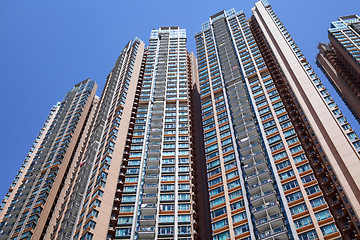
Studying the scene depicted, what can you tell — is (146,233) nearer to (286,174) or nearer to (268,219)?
(268,219)

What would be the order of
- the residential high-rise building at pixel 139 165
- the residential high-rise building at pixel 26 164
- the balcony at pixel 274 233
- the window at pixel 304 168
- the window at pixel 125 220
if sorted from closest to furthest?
1. the balcony at pixel 274 233
2. the window at pixel 304 168
3. the residential high-rise building at pixel 139 165
4. the window at pixel 125 220
5. the residential high-rise building at pixel 26 164

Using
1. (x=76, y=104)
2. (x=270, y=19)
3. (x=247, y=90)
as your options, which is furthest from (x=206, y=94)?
(x=76, y=104)

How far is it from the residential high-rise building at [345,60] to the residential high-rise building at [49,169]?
6596cm

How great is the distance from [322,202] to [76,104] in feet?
250

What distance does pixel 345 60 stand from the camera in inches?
3588

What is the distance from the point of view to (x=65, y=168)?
3258 inches

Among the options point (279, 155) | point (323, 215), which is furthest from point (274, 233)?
point (279, 155)

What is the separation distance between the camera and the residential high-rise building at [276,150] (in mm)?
47188

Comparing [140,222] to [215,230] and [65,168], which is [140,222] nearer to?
[215,230]

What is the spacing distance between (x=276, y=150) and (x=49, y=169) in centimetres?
5026

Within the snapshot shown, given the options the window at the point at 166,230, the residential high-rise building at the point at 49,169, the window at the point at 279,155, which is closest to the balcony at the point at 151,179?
the window at the point at 166,230

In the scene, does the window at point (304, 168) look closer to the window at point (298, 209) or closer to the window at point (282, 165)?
the window at point (282, 165)

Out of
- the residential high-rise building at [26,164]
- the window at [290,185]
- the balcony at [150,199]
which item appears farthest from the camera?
the residential high-rise building at [26,164]

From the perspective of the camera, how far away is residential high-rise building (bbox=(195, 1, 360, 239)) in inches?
1858
